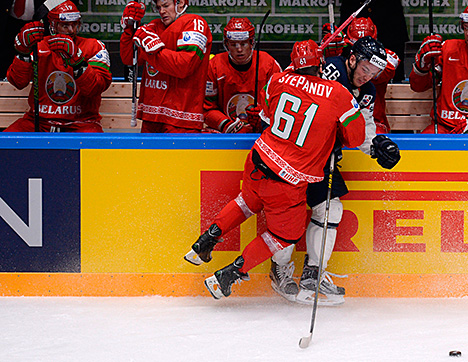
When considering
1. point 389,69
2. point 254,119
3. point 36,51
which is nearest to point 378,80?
point 389,69

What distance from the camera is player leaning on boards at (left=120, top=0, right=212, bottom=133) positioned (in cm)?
340

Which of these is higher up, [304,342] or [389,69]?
[389,69]

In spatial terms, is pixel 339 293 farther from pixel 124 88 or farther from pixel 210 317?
pixel 124 88

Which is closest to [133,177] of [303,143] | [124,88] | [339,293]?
[303,143]

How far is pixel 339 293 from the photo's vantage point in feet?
10.1

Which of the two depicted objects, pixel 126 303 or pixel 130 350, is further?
pixel 126 303

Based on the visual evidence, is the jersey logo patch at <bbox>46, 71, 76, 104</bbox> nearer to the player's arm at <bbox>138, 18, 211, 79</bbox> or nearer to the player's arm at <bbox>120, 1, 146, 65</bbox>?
the player's arm at <bbox>120, 1, 146, 65</bbox>

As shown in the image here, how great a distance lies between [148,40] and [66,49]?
0.50 metres

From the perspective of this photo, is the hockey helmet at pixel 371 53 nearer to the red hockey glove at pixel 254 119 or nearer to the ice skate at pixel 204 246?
the red hockey glove at pixel 254 119

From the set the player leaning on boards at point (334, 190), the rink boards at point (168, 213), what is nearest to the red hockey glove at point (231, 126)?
the rink boards at point (168, 213)

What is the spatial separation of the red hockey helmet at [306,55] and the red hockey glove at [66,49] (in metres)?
1.35

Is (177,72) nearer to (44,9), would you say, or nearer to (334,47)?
(44,9)

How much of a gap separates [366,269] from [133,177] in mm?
1162

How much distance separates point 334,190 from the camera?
3.01m
